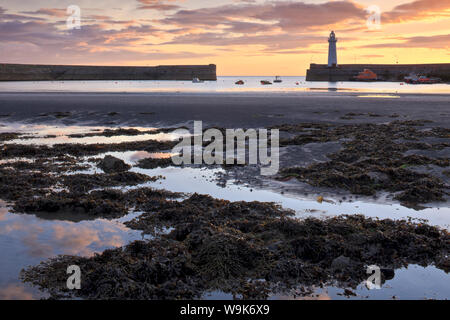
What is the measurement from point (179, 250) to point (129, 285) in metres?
1.04

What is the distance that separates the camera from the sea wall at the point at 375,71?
121125 mm

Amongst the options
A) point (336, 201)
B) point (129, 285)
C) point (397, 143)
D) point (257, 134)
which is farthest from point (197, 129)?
point (129, 285)

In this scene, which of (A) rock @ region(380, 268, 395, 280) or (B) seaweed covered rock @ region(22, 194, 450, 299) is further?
(A) rock @ region(380, 268, 395, 280)

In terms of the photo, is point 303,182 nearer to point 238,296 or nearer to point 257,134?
point 238,296

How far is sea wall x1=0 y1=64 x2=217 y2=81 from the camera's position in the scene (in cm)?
15688

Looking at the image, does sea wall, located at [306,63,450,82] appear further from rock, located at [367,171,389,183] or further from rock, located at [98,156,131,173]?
rock, located at [98,156,131,173]

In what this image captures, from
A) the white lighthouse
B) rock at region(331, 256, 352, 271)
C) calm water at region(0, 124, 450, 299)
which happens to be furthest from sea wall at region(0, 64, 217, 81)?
rock at region(331, 256, 352, 271)

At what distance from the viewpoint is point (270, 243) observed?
6.14 m

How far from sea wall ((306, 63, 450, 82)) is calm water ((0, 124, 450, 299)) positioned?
399ft
